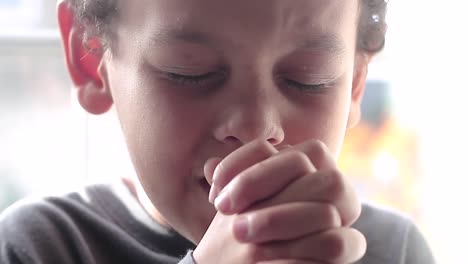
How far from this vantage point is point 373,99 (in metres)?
1.21

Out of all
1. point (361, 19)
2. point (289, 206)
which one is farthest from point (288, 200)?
point (361, 19)

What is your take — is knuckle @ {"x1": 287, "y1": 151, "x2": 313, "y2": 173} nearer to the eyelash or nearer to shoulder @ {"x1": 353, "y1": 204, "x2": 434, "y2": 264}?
the eyelash

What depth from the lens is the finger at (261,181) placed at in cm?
50

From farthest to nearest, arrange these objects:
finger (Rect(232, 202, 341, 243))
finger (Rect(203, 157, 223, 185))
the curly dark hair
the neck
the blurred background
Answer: the blurred background, the neck, the curly dark hair, finger (Rect(203, 157, 223, 185)), finger (Rect(232, 202, 341, 243))

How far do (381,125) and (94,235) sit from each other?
2.07 ft

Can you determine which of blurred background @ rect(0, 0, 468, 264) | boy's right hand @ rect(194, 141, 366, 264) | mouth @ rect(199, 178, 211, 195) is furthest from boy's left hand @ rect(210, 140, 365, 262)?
blurred background @ rect(0, 0, 468, 264)

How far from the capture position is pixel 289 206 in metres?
0.49

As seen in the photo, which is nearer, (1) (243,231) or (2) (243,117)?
(1) (243,231)

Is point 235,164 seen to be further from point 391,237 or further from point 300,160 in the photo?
point 391,237

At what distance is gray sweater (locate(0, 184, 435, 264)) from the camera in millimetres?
767

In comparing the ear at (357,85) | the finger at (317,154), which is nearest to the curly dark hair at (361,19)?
the ear at (357,85)

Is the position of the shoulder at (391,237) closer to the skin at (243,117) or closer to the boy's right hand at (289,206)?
the skin at (243,117)

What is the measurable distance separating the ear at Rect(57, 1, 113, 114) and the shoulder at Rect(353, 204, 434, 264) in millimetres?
403

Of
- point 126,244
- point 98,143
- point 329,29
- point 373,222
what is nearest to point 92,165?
point 98,143
